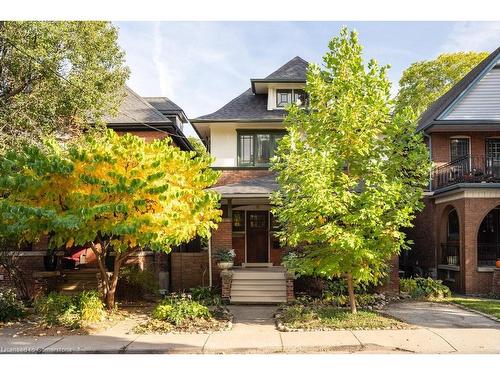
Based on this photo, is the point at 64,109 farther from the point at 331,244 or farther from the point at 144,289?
the point at 331,244

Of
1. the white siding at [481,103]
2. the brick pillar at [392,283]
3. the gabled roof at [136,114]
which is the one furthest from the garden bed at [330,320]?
the white siding at [481,103]

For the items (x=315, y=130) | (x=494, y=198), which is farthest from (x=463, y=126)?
(x=315, y=130)

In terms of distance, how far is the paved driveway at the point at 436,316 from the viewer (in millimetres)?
10820

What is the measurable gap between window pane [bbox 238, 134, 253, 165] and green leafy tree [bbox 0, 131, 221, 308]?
24.2 feet

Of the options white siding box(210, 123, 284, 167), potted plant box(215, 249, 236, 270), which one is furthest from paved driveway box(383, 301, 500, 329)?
white siding box(210, 123, 284, 167)

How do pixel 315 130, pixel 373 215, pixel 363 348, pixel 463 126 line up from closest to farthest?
pixel 363 348
pixel 373 215
pixel 315 130
pixel 463 126

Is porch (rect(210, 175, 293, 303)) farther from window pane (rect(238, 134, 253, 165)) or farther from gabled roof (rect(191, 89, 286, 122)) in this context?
gabled roof (rect(191, 89, 286, 122))

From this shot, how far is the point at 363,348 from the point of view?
880 cm

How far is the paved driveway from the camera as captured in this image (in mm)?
10820

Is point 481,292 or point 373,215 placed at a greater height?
point 373,215

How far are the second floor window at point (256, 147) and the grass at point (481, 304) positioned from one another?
27.6ft

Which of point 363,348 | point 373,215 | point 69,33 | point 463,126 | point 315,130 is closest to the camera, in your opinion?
point 363,348

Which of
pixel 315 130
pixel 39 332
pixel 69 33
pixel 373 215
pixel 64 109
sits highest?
pixel 69 33

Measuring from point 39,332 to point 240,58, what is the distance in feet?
27.2
